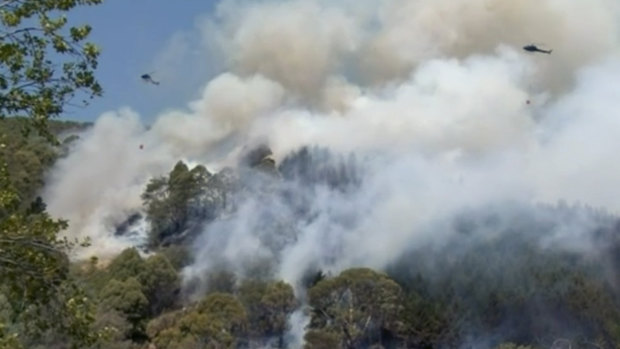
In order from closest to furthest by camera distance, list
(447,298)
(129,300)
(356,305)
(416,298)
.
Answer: (356,305) < (129,300) < (416,298) < (447,298)

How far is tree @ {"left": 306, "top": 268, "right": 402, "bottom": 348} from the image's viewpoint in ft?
272

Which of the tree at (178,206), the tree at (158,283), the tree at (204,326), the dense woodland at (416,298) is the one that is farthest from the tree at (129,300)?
the tree at (178,206)

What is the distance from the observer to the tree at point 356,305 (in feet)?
272

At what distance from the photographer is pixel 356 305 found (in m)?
84.6

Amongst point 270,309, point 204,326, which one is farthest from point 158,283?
point 204,326

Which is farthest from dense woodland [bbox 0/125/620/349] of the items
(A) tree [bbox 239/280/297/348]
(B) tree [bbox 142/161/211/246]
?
(B) tree [bbox 142/161/211/246]

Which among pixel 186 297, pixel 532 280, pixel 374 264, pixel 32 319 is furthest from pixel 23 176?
pixel 32 319

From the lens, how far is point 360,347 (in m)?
85.2

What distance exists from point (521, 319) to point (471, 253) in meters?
17.8

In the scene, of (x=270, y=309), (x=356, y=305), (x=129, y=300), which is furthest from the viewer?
(x=129, y=300)

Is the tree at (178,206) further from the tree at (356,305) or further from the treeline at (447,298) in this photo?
the tree at (356,305)

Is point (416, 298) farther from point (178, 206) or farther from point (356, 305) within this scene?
point (178, 206)

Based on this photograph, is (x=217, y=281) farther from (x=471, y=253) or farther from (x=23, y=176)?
(x=23, y=176)

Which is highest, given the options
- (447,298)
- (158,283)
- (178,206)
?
(178,206)
